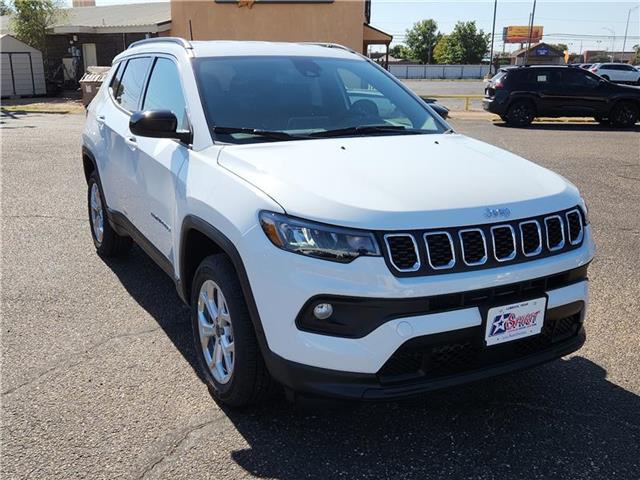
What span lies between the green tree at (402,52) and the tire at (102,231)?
11854 cm

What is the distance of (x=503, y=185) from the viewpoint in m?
2.92

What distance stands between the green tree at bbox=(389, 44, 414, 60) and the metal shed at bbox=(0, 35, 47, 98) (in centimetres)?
9892

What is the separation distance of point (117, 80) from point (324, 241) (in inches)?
138

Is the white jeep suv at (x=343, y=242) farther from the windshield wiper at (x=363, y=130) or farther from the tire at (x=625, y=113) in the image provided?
the tire at (x=625, y=113)

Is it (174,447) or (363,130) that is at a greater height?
(363,130)

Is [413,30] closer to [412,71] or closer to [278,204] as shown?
[412,71]

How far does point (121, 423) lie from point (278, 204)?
4.61ft

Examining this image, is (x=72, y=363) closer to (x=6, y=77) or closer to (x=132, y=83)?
(x=132, y=83)

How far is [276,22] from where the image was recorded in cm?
2575

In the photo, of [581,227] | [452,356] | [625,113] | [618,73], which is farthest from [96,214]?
[618,73]

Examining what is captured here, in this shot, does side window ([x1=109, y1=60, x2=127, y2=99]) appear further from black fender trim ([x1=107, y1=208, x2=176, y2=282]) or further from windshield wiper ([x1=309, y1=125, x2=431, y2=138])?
windshield wiper ([x1=309, y1=125, x2=431, y2=138])

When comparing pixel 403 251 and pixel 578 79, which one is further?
Result: pixel 578 79

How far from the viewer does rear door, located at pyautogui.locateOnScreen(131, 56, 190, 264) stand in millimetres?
3576

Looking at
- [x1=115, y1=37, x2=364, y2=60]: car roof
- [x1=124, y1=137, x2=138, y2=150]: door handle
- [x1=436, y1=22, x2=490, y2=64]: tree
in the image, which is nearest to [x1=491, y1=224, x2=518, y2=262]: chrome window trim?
[x1=115, y1=37, x2=364, y2=60]: car roof
